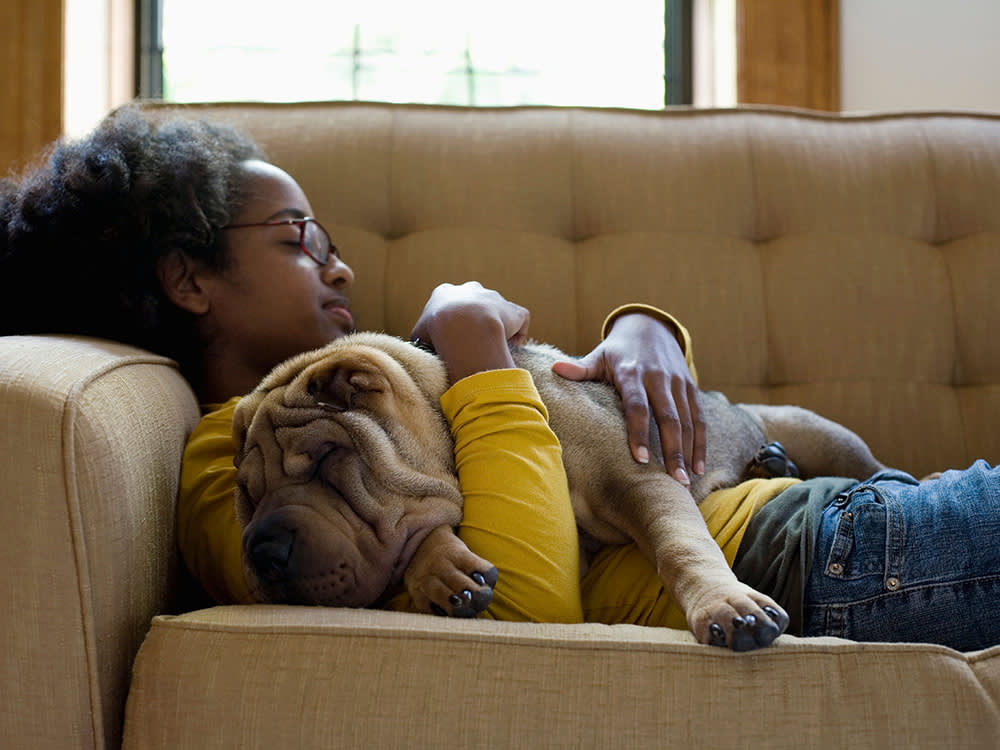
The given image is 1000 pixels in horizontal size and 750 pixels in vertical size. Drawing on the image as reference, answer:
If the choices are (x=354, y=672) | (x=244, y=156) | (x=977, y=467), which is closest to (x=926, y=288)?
(x=977, y=467)

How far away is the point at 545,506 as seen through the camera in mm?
1420

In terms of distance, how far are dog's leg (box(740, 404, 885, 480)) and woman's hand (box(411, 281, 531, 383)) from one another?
0.78m

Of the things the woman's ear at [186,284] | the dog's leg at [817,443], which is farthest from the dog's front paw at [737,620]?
the woman's ear at [186,284]

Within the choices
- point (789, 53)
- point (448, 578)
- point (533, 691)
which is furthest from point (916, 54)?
point (533, 691)

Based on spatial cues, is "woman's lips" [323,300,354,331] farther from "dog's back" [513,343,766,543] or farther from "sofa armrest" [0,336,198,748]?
"sofa armrest" [0,336,198,748]

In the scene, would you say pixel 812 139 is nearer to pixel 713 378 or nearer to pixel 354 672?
pixel 713 378

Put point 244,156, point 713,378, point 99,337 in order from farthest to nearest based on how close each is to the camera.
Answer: point 713,378, point 244,156, point 99,337

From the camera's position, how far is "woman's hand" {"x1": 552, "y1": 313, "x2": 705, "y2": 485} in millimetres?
1599

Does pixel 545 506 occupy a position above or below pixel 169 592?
above

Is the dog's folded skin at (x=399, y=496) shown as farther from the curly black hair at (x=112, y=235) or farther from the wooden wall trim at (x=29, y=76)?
the wooden wall trim at (x=29, y=76)

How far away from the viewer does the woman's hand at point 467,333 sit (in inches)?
63.1

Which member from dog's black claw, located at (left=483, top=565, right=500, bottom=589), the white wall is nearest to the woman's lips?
dog's black claw, located at (left=483, top=565, right=500, bottom=589)

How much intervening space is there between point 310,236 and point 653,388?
0.81 meters

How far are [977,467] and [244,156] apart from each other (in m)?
1.60
